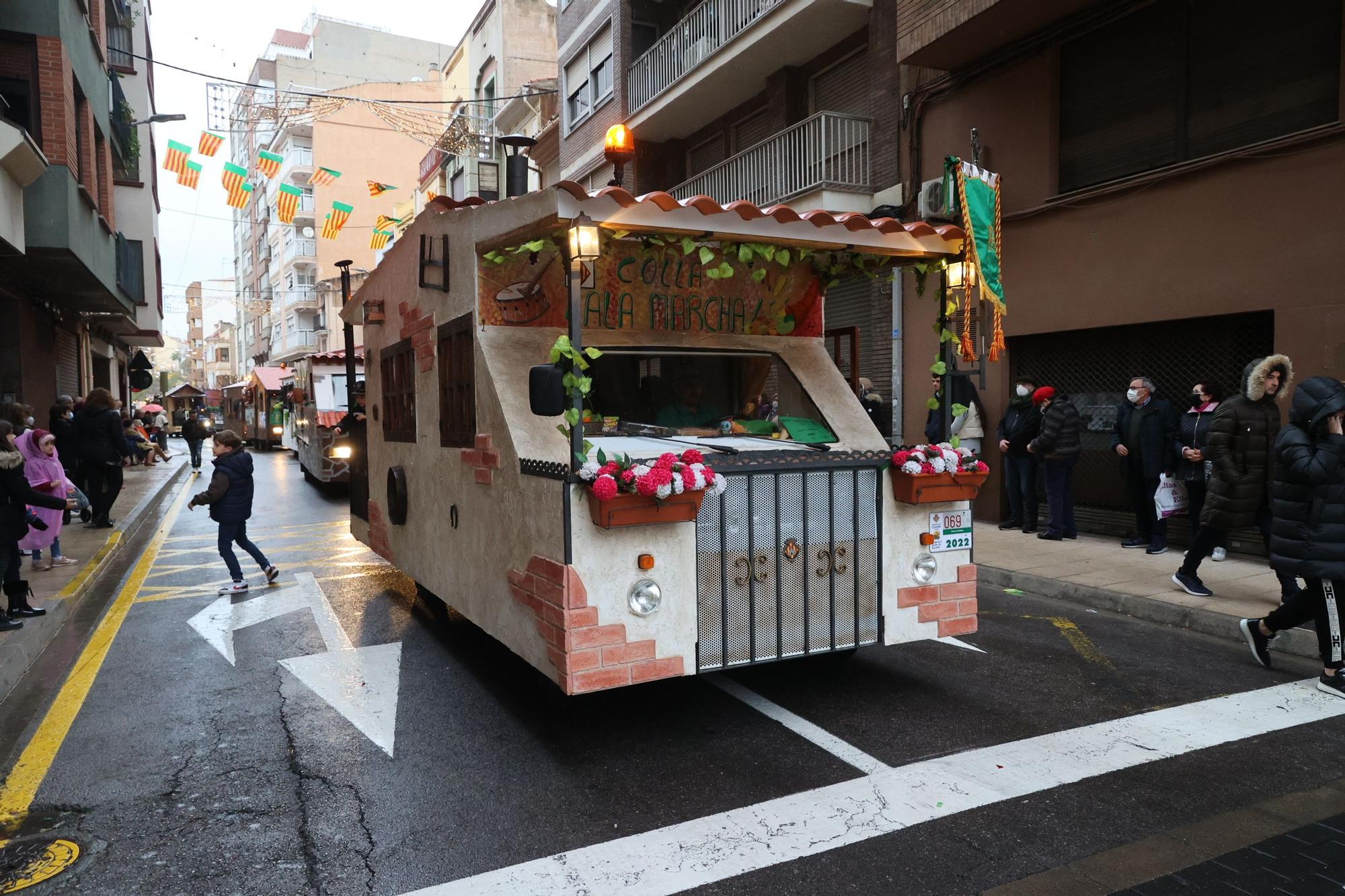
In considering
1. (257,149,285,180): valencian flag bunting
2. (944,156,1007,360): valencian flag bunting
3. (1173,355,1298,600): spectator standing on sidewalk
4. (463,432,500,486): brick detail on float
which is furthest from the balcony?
(463,432,500,486): brick detail on float

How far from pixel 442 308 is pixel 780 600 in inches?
109

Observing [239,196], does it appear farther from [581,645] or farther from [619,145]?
[581,645]

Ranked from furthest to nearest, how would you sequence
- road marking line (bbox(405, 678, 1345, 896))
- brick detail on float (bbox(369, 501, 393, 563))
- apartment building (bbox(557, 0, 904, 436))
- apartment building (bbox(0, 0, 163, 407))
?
apartment building (bbox(557, 0, 904, 436)) < apartment building (bbox(0, 0, 163, 407)) < brick detail on float (bbox(369, 501, 393, 563)) < road marking line (bbox(405, 678, 1345, 896))

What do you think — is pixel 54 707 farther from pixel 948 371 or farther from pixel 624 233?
pixel 948 371

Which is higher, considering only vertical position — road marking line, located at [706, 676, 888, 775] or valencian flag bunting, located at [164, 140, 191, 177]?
valencian flag bunting, located at [164, 140, 191, 177]

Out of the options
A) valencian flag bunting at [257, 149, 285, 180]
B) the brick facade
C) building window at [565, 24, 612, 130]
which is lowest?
the brick facade

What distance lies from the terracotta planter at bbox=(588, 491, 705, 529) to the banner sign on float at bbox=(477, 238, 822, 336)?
1524 millimetres

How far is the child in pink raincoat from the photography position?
8305 mm

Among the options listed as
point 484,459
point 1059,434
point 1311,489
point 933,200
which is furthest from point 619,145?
point 933,200

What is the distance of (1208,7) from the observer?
8.85m

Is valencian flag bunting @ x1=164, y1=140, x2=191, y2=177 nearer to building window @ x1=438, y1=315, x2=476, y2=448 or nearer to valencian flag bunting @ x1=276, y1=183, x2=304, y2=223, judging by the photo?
valencian flag bunting @ x1=276, y1=183, x2=304, y2=223

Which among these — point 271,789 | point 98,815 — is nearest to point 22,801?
point 98,815

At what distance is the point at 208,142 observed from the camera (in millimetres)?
17859

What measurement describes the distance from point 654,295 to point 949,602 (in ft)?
8.43
